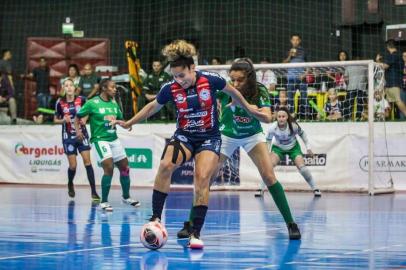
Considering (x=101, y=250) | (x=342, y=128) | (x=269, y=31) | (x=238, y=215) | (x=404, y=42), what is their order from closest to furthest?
1. (x=101, y=250)
2. (x=238, y=215)
3. (x=342, y=128)
4. (x=404, y=42)
5. (x=269, y=31)

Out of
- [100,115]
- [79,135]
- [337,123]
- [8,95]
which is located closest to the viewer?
[100,115]

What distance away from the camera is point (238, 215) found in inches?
632

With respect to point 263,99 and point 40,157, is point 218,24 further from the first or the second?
point 263,99

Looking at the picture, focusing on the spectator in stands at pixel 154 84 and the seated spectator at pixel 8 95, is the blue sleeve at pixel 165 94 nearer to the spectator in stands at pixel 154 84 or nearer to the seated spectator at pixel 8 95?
the spectator in stands at pixel 154 84

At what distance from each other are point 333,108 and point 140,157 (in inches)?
210

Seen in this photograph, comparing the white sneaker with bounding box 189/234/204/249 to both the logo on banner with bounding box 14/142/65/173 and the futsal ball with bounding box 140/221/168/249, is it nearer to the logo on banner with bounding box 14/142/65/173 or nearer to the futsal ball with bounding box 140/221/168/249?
the futsal ball with bounding box 140/221/168/249

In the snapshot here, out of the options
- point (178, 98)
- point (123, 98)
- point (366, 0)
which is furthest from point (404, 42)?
point (178, 98)

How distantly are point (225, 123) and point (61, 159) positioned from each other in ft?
48.5

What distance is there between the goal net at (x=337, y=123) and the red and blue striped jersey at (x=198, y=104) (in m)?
12.4

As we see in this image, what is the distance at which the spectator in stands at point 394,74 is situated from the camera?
24.6m

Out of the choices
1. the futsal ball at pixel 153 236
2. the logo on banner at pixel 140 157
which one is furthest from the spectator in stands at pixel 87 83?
the futsal ball at pixel 153 236

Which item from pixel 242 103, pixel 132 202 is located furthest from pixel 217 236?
pixel 132 202

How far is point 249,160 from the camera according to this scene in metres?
24.6

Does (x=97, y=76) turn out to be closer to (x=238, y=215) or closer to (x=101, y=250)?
(x=238, y=215)
